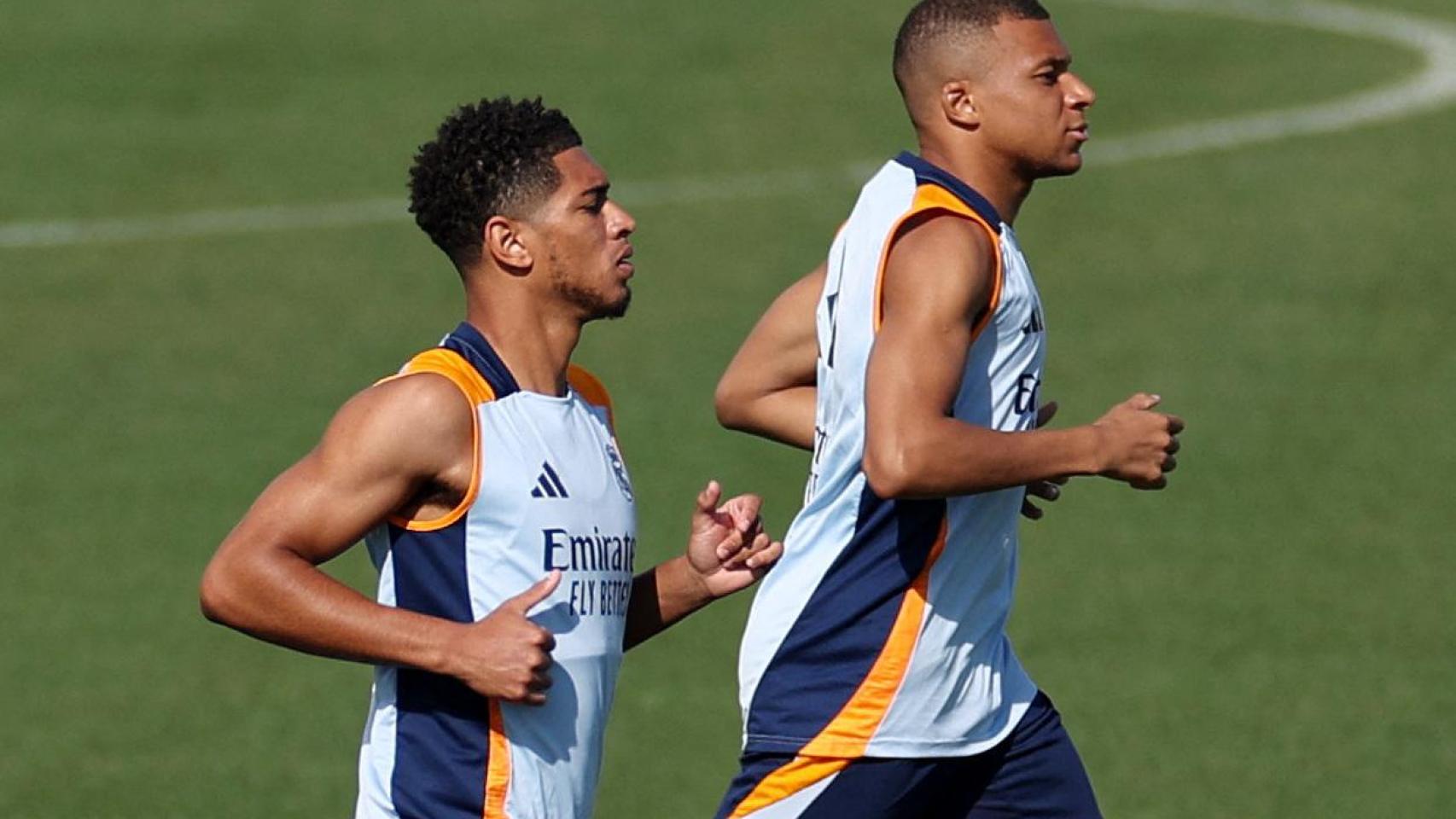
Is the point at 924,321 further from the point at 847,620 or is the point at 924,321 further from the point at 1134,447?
the point at 847,620

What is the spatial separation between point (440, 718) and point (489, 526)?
415 mm

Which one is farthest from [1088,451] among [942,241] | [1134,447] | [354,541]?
[354,541]

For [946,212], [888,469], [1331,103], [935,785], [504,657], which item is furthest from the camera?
[1331,103]

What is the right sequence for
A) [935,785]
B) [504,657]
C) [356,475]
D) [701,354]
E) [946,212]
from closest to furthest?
1. [504,657]
2. [356,475]
3. [946,212]
4. [935,785]
5. [701,354]

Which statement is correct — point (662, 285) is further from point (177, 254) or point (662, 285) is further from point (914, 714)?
point (914, 714)

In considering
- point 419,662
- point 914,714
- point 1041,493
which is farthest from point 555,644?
point 1041,493

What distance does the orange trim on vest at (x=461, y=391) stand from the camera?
5.64 m

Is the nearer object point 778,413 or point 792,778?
point 792,778

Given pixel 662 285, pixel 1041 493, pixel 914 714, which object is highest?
pixel 662 285

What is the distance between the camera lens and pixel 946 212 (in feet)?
19.9

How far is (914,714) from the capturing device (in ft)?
20.6

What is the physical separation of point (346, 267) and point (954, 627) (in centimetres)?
1260

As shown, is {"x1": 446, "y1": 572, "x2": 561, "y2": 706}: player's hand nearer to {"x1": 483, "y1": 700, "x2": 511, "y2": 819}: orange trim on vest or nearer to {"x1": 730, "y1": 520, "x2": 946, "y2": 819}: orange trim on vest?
{"x1": 483, "y1": 700, "x2": 511, "y2": 819}: orange trim on vest

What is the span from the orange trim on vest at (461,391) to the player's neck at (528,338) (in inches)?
4.5
